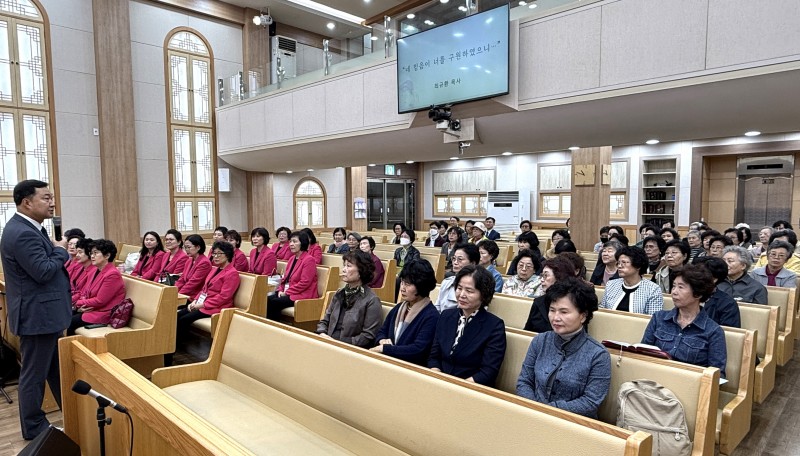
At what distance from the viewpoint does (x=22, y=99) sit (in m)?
8.14

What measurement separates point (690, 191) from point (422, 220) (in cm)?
788

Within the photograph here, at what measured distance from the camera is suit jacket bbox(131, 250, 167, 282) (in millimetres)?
5766

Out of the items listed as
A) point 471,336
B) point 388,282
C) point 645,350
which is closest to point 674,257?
point 645,350

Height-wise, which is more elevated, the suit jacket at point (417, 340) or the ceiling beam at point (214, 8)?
the ceiling beam at point (214, 8)

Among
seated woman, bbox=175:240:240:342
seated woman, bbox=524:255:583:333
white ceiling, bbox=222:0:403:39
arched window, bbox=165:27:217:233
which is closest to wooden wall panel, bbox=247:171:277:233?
arched window, bbox=165:27:217:233

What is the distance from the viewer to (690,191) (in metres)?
10.5

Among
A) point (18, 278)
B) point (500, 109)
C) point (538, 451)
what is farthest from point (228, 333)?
point (500, 109)

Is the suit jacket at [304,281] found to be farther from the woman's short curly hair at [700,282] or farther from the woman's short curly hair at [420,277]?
the woman's short curly hair at [700,282]

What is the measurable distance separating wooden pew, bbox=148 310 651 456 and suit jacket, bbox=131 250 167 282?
3382mm

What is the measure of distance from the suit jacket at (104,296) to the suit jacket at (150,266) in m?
1.53

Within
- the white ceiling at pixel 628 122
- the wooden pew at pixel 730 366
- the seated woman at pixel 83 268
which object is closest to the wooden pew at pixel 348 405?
the wooden pew at pixel 730 366

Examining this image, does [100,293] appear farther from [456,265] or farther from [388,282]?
[456,265]

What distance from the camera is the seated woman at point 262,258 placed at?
238 inches

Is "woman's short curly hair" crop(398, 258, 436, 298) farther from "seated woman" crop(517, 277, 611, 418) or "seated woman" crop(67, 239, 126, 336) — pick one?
"seated woman" crop(67, 239, 126, 336)
